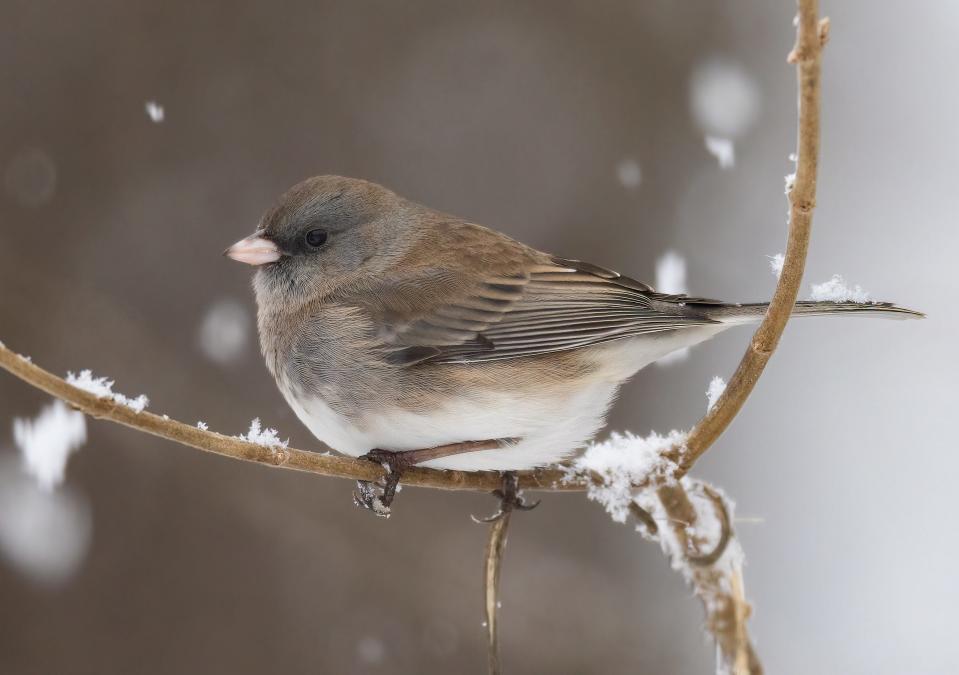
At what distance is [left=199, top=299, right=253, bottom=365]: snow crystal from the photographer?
383 centimetres

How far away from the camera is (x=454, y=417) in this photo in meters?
2.18

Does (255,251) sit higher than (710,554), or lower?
higher

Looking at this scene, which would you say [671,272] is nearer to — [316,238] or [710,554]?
[316,238]

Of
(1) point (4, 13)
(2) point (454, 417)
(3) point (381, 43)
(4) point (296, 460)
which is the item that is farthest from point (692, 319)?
(1) point (4, 13)

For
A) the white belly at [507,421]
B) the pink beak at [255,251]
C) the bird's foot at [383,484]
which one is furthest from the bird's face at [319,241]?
the bird's foot at [383,484]

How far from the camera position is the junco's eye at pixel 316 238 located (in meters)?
2.57

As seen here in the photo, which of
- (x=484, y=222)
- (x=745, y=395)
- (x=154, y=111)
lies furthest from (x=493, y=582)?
(x=154, y=111)

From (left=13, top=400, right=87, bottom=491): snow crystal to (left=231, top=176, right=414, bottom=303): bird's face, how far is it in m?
1.36

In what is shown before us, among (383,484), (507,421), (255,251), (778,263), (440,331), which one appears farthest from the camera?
(255,251)

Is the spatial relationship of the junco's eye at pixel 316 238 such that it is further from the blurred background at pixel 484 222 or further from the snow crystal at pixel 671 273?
the snow crystal at pixel 671 273

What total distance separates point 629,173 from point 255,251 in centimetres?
239

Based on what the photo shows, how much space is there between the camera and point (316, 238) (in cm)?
258

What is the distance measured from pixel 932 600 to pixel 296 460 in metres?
3.17

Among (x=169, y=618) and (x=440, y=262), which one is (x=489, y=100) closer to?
(x=440, y=262)
